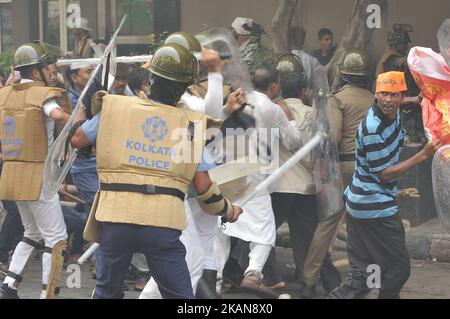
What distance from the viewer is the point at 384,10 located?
11.4 meters

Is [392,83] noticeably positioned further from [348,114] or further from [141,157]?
[141,157]

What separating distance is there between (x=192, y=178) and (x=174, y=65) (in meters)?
0.60

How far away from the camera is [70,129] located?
6125 millimetres

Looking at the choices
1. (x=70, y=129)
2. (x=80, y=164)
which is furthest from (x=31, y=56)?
(x=70, y=129)

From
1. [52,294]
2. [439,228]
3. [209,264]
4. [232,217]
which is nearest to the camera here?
[232,217]

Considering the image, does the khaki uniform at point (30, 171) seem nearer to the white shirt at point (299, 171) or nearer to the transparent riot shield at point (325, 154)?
the white shirt at point (299, 171)

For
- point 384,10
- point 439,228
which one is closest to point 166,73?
point 439,228

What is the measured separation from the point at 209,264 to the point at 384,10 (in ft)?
17.3

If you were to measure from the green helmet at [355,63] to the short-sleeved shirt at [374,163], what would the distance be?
1162mm

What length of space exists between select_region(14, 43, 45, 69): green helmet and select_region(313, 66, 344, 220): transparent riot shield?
194cm

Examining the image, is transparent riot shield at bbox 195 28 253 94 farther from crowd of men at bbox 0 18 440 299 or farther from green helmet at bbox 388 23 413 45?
green helmet at bbox 388 23 413 45

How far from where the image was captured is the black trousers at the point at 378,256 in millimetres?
7059
